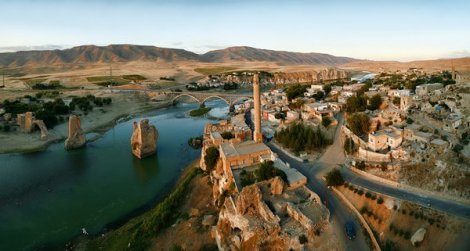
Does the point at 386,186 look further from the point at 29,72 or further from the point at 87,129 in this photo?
the point at 29,72

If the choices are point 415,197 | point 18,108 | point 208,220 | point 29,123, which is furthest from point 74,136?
point 415,197

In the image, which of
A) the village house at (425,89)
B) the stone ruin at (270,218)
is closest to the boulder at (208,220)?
the stone ruin at (270,218)

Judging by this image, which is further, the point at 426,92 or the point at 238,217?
the point at 426,92

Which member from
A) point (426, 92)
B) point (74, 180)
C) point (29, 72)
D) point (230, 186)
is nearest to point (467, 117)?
point (426, 92)

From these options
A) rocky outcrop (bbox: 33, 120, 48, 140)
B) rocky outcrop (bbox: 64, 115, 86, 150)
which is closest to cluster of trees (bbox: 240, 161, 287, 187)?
rocky outcrop (bbox: 64, 115, 86, 150)

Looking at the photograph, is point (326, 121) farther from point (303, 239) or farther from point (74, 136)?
point (74, 136)

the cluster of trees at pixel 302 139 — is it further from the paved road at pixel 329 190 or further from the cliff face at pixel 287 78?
the cliff face at pixel 287 78
